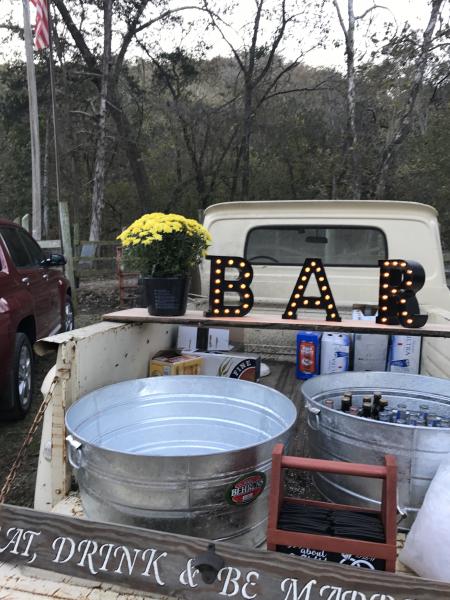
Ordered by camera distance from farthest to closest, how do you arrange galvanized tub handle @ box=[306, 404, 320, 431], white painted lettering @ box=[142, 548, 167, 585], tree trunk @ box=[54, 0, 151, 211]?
tree trunk @ box=[54, 0, 151, 211], galvanized tub handle @ box=[306, 404, 320, 431], white painted lettering @ box=[142, 548, 167, 585]

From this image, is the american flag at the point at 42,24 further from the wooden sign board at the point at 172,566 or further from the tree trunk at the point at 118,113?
the wooden sign board at the point at 172,566

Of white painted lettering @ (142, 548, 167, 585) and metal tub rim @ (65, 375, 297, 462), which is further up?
metal tub rim @ (65, 375, 297, 462)

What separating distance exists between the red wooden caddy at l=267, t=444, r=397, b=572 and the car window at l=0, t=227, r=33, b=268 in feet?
13.9

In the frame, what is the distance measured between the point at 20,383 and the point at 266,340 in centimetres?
221

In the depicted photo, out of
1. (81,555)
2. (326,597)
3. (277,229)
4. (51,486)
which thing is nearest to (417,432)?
(326,597)

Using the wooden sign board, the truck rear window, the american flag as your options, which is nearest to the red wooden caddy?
the wooden sign board

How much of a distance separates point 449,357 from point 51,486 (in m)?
2.00

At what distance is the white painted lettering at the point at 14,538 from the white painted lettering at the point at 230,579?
0.58m

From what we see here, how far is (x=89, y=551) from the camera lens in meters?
1.29

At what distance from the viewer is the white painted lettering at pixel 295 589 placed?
114cm

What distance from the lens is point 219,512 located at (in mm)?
1464

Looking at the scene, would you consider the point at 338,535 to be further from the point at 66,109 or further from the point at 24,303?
the point at 66,109

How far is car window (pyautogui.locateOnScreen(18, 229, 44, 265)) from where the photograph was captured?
18.3 feet

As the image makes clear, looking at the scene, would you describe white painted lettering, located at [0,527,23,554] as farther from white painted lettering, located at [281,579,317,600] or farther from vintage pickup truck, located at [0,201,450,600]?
white painted lettering, located at [281,579,317,600]
